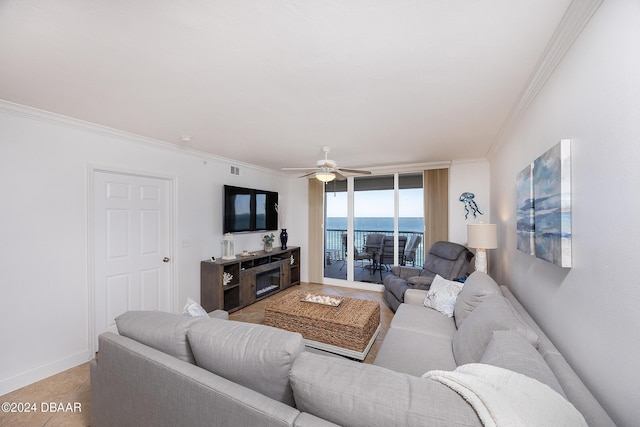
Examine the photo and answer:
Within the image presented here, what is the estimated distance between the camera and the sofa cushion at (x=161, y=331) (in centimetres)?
136

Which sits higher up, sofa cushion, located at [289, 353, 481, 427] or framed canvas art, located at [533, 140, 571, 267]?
framed canvas art, located at [533, 140, 571, 267]

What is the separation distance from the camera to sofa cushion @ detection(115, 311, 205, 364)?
1.36m

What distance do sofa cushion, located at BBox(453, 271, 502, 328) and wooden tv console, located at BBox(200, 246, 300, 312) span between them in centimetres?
304

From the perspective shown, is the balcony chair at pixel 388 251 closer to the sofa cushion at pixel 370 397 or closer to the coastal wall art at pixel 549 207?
the coastal wall art at pixel 549 207

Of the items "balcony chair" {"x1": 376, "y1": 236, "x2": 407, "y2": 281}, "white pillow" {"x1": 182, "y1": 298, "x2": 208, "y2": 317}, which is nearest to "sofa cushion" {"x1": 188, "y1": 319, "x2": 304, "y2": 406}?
"white pillow" {"x1": 182, "y1": 298, "x2": 208, "y2": 317}

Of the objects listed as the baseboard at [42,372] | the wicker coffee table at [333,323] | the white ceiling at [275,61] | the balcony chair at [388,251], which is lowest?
the baseboard at [42,372]

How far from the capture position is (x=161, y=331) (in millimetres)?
1418

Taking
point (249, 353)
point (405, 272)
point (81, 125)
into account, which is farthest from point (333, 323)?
point (81, 125)

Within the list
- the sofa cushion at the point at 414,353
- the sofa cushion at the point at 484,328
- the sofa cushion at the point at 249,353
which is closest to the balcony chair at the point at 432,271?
the sofa cushion at the point at 414,353

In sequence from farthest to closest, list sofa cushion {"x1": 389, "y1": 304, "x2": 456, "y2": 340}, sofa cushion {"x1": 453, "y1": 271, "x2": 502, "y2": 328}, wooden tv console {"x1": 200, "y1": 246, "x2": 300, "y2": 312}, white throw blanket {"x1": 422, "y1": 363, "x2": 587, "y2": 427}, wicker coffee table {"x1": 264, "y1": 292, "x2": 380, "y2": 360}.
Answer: wooden tv console {"x1": 200, "y1": 246, "x2": 300, "y2": 312}
wicker coffee table {"x1": 264, "y1": 292, "x2": 380, "y2": 360}
sofa cushion {"x1": 389, "y1": 304, "x2": 456, "y2": 340}
sofa cushion {"x1": 453, "y1": 271, "x2": 502, "y2": 328}
white throw blanket {"x1": 422, "y1": 363, "x2": 587, "y2": 427}

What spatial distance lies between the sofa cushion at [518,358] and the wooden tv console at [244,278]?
3380mm

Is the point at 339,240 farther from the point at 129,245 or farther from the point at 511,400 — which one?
the point at 511,400

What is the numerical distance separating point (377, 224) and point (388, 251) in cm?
57

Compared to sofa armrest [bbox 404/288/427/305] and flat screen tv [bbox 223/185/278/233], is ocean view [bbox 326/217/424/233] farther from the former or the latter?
sofa armrest [bbox 404/288/427/305]
